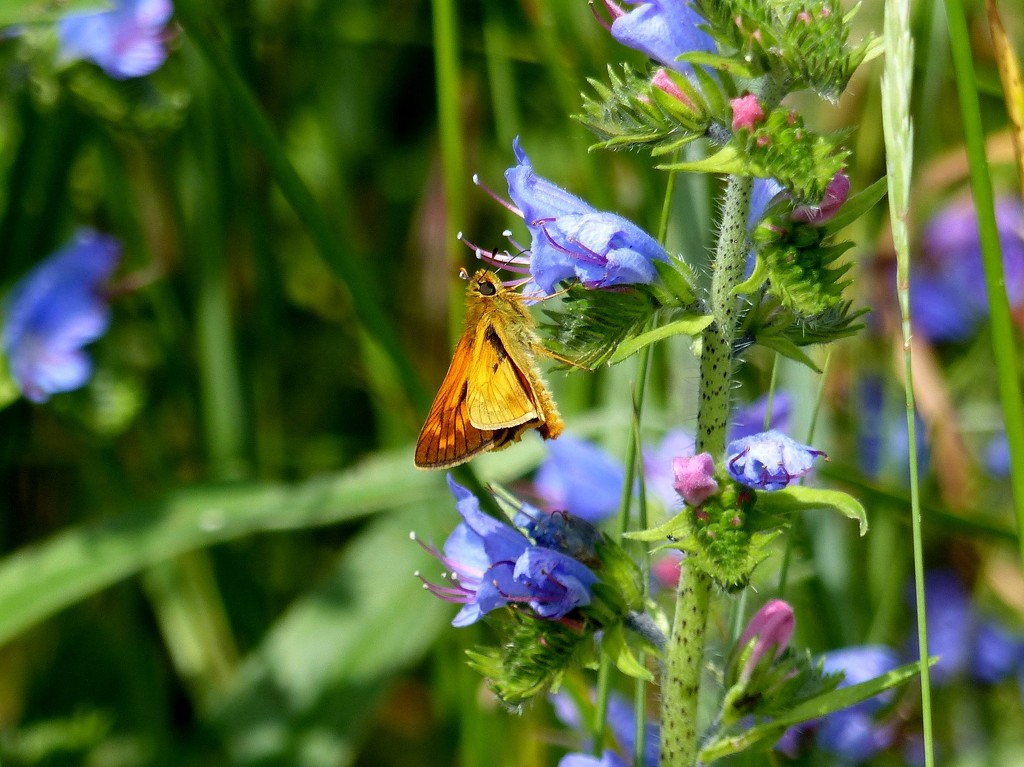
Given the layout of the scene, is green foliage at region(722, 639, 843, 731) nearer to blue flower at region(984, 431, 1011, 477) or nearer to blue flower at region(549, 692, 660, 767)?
blue flower at region(549, 692, 660, 767)

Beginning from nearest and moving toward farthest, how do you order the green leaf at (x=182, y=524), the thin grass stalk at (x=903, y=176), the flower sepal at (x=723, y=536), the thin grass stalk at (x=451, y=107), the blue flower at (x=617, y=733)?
the thin grass stalk at (x=903, y=176), the flower sepal at (x=723, y=536), the blue flower at (x=617, y=733), the thin grass stalk at (x=451, y=107), the green leaf at (x=182, y=524)

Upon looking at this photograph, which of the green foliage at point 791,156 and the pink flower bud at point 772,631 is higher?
the green foliage at point 791,156

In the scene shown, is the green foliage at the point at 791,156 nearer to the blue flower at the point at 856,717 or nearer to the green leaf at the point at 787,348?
the green leaf at the point at 787,348

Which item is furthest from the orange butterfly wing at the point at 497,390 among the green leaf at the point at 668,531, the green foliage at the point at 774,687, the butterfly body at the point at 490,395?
the green foliage at the point at 774,687

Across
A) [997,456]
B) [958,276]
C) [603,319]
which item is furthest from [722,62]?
[958,276]

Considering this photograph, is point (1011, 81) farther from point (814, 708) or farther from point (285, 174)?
point (285, 174)

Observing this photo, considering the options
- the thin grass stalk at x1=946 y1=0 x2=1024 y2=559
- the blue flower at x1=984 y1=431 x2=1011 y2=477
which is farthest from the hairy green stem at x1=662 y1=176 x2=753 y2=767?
the blue flower at x1=984 y1=431 x2=1011 y2=477

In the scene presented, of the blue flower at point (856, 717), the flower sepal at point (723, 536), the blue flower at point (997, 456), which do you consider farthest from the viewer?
the blue flower at point (997, 456)
